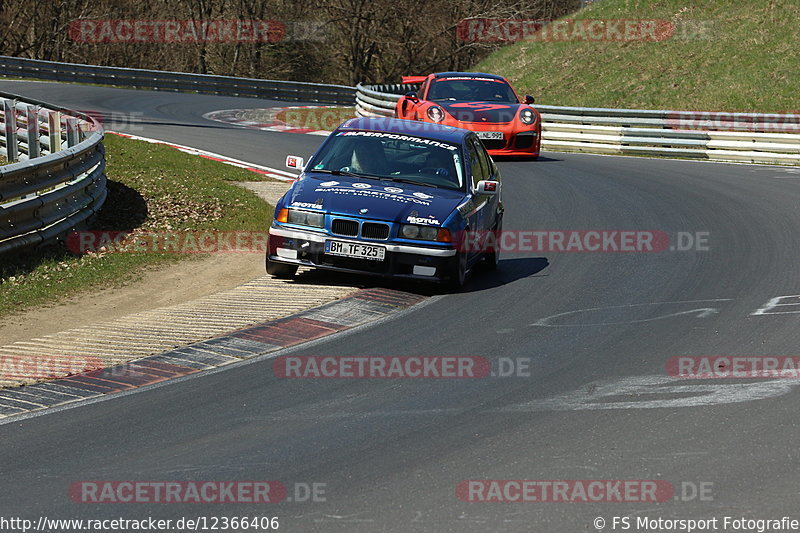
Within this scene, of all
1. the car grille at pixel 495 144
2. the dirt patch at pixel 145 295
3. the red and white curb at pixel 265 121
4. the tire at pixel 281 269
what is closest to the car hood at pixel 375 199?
the tire at pixel 281 269

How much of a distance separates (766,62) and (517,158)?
52.9 ft

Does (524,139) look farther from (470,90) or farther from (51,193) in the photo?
(51,193)

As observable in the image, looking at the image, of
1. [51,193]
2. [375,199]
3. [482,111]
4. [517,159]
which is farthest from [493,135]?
[375,199]

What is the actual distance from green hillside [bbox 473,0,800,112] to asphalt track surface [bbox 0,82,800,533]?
77.9ft

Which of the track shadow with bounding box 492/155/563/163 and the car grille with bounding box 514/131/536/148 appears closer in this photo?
the car grille with bounding box 514/131/536/148

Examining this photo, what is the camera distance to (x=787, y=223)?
47.2ft

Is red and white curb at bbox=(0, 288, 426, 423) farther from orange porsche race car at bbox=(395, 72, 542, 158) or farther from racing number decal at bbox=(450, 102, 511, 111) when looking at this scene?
racing number decal at bbox=(450, 102, 511, 111)

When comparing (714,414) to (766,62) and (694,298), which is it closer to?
(694,298)

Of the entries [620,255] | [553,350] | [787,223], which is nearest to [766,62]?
[787,223]

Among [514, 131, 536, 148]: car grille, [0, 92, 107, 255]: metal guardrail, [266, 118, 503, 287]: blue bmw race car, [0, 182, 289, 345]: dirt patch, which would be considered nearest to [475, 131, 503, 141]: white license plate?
[514, 131, 536, 148]: car grille

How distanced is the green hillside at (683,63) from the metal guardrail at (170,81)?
23.7ft

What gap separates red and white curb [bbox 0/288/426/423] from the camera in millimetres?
6750

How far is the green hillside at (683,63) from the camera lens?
108 ft

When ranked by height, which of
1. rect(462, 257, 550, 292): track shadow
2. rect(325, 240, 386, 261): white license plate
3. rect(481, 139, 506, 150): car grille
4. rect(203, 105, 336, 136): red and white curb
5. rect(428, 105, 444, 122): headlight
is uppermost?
rect(428, 105, 444, 122): headlight
